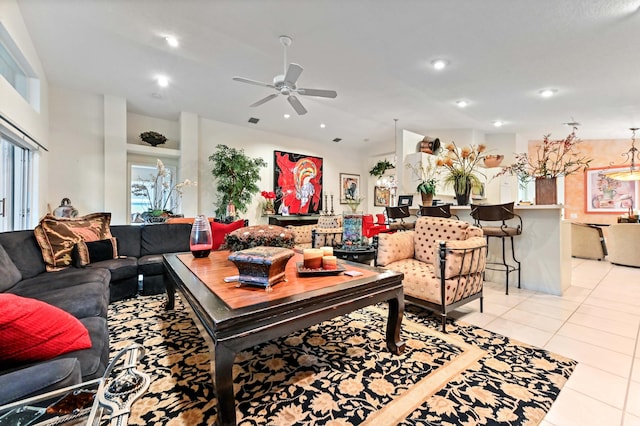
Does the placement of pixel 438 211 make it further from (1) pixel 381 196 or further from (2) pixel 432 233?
(1) pixel 381 196

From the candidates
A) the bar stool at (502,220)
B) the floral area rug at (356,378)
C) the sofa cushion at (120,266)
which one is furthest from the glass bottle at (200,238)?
the bar stool at (502,220)

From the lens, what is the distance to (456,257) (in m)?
2.30

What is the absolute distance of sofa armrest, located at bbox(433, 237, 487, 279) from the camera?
2.28m

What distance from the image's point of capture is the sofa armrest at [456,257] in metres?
2.28

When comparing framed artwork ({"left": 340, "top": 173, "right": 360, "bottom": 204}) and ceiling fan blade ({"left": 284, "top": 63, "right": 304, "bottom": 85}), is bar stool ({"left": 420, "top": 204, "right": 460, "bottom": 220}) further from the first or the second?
framed artwork ({"left": 340, "top": 173, "right": 360, "bottom": 204})

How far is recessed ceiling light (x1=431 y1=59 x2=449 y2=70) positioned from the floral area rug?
3200 mm

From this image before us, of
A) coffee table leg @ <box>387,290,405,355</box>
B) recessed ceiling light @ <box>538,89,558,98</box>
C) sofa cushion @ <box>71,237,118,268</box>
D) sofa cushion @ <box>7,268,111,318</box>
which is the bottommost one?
coffee table leg @ <box>387,290,405,355</box>

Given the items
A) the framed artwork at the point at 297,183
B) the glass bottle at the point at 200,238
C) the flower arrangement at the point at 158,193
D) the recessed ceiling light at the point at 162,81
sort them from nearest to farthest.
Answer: the glass bottle at the point at 200,238 < the recessed ceiling light at the point at 162,81 < the flower arrangement at the point at 158,193 < the framed artwork at the point at 297,183

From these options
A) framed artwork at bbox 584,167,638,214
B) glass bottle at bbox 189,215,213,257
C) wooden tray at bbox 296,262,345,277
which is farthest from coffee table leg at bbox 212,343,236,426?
framed artwork at bbox 584,167,638,214

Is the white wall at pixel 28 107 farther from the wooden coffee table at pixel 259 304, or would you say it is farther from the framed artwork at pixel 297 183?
the framed artwork at pixel 297 183

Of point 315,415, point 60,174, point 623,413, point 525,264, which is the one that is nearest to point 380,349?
point 315,415

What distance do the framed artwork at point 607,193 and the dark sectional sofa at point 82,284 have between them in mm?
9562

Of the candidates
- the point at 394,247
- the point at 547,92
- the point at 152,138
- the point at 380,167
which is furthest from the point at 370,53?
the point at 380,167

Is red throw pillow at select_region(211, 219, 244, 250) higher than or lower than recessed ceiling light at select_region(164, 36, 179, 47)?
lower
